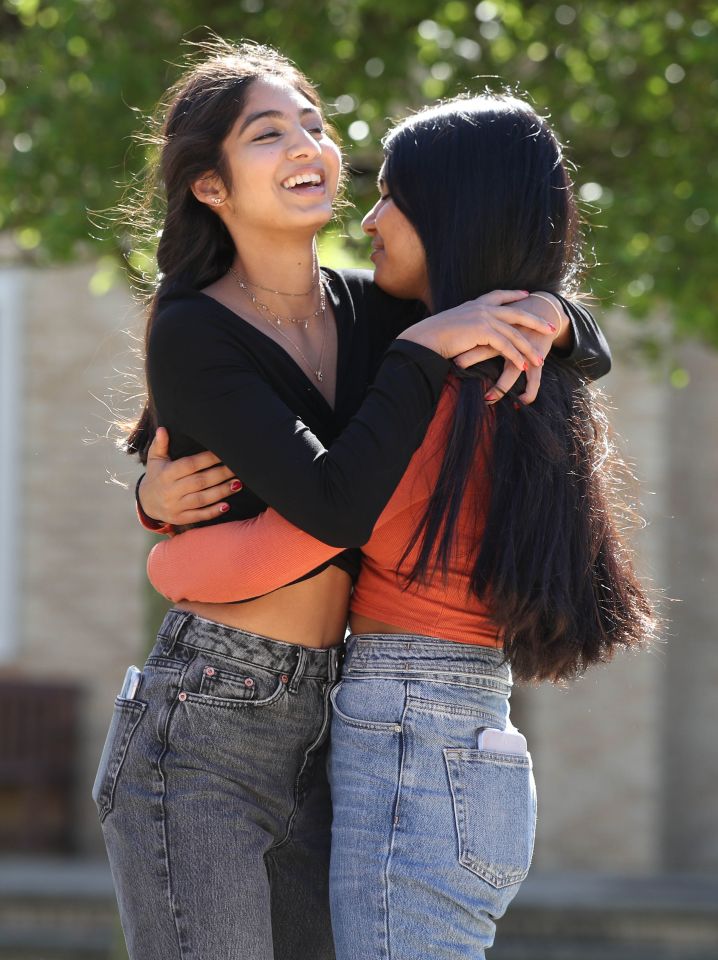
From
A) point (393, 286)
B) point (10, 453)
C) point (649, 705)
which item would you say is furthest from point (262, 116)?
point (10, 453)

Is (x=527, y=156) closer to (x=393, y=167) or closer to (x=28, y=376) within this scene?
(x=393, y=167)

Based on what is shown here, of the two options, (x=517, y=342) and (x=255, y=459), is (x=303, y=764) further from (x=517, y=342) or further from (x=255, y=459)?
(x=517, y=342)

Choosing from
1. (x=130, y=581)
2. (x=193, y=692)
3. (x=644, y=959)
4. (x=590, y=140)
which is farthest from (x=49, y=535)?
(x=193, y=692)

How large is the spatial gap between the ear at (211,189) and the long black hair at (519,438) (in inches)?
10.6

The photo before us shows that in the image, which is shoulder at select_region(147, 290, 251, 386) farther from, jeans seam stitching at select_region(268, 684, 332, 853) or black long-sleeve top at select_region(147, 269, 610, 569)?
jeans seam stitching at select_region(268, 684, 332, 853)

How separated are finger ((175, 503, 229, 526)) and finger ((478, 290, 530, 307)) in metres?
0.51

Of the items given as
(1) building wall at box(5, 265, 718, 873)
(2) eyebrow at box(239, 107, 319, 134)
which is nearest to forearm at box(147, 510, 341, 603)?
(2) eyebrow at box(239, 107, 319, 134)

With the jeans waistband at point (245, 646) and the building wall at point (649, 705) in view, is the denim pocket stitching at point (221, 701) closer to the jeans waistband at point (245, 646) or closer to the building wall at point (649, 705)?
the jeans waistband at point (245, 646)

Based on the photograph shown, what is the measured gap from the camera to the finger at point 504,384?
213cm

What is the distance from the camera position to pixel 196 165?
2.37 meters

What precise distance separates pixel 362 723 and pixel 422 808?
16 cm

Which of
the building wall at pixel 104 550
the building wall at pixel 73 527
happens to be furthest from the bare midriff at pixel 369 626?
the building wall at pixel 73 527

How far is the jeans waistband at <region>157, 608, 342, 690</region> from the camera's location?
223 centimetres

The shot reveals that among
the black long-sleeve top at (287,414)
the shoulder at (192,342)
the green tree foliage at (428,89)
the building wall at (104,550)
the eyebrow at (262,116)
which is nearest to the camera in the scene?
the black long-sleeve top at (287,414)
